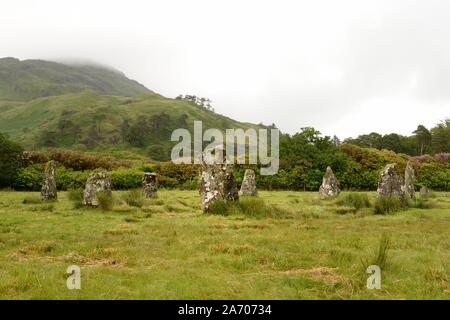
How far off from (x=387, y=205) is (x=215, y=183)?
26.8 feet

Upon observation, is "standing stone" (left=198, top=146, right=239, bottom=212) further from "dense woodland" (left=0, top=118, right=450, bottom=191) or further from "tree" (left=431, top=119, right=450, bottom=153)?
"tree" (left=431, top=119, right=450, bottom=153)

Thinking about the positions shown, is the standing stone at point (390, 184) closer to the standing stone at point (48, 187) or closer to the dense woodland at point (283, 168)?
the standing stone at point (48, 187)

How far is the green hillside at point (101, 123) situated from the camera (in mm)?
116938

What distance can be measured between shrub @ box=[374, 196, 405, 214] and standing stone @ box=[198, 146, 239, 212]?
667cm

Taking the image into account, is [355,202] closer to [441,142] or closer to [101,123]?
[441,142]

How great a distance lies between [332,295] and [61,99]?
7381 inches

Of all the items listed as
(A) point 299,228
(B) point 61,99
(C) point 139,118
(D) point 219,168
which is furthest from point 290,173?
(B) point 61,99

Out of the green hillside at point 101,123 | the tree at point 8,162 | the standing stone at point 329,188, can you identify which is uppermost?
the green hillside at point 101,123

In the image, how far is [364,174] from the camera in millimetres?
47844

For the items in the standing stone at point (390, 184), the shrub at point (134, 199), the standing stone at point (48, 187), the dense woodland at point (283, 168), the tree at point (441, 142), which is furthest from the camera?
the tree at point (441, 142)

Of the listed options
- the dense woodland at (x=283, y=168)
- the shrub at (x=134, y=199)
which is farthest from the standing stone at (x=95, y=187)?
the dense woodland at (x=283, y=168)

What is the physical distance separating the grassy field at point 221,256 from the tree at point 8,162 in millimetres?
23547
